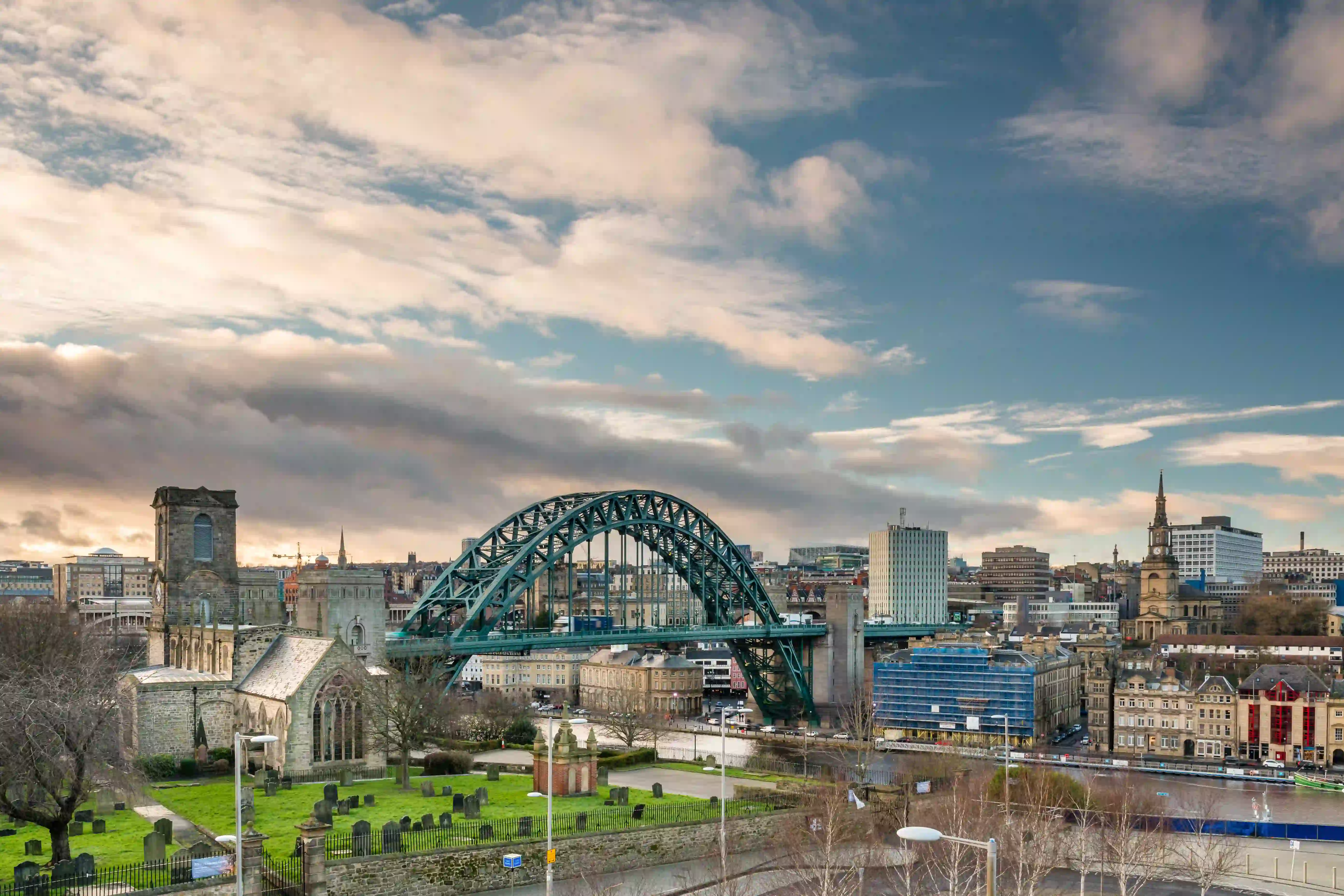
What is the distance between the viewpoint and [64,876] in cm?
3909

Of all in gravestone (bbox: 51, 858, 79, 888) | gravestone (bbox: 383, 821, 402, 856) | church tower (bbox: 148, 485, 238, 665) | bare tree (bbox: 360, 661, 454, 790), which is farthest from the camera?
church tower (bbox: 148, 485, 238, 665)

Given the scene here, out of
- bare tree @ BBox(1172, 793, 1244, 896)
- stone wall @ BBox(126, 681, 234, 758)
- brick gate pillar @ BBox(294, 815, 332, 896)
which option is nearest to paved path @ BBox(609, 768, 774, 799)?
bare tree @ BBox(1172, 793, 1244, 896)

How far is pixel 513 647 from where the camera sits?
95125 mm

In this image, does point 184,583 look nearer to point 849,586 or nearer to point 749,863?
point 749,863

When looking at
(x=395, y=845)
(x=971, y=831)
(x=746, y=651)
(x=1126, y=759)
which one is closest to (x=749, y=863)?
(x=971, y=831)

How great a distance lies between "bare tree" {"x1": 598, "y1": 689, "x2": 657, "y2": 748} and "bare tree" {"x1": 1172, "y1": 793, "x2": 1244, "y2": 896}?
132 feet

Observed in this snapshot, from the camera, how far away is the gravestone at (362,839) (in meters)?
44.3

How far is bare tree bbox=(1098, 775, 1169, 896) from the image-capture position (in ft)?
158

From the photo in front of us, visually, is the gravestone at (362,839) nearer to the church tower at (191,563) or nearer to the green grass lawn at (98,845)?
the green grass lawn at (98,845)

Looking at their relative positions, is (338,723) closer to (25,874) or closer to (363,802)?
(363,802)

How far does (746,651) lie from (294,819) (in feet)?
273

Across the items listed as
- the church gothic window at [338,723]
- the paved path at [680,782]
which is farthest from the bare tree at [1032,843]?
the church gothic window at [338,723]

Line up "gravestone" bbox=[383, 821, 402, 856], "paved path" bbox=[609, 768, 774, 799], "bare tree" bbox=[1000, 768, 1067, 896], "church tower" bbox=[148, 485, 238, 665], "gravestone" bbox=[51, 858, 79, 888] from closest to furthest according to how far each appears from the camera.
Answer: "gravestone" bbox=[51, 858, 79, 888] < "bare tree" bbox=[1000, 768, 1067, 896] < "gravestone" bbox=[383, 821, 402, 856] < "paved path" bbox=[609, 768, 774, 799] < "church tower" bbox=[148, 485, 238, 665]

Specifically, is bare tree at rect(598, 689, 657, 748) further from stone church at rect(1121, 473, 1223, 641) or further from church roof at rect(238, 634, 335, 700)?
stone church at rect(1121, 473, 1223, 641)
